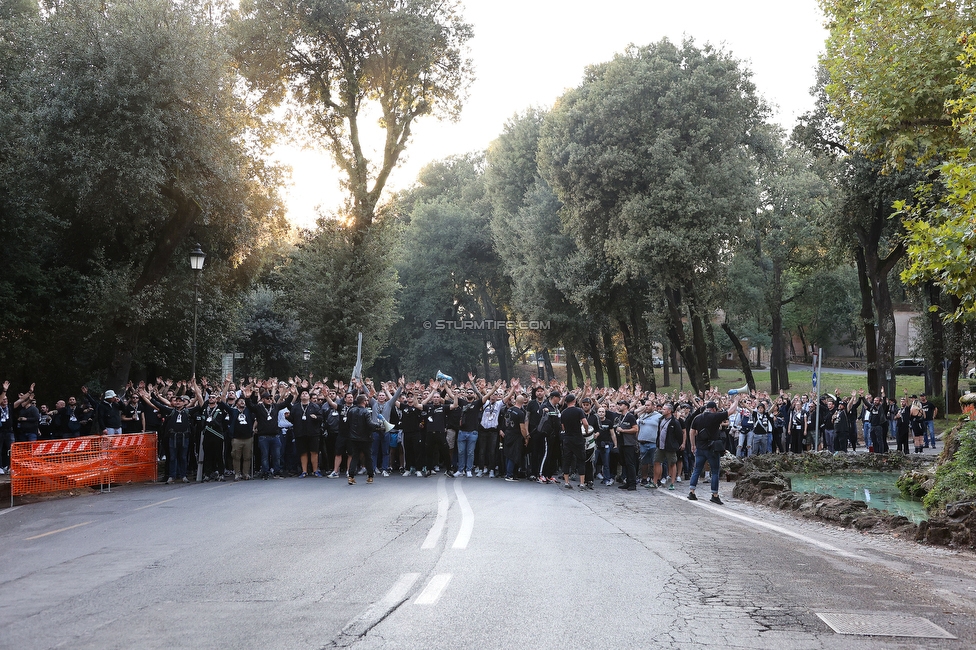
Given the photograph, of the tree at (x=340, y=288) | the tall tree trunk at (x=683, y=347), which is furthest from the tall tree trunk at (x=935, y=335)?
the tree at (x=340, y=288)

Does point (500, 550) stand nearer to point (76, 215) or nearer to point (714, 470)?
point (714, 470)

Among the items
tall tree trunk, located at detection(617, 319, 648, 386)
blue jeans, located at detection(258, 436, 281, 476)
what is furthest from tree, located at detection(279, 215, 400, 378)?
blue jeans, located at detection(258, 436, 281, 476)

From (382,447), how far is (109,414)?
622cm

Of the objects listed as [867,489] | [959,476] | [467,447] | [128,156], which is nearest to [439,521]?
[467,447]

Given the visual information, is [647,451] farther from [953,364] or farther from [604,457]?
[953,364]

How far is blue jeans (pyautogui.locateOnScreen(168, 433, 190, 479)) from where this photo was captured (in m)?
18.3

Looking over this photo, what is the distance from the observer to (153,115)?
72.9ft

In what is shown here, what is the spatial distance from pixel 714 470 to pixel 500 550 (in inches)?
295

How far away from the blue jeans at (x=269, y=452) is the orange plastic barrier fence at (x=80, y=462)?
233cm

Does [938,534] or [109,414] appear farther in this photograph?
[109,414]

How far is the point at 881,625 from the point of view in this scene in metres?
6.02

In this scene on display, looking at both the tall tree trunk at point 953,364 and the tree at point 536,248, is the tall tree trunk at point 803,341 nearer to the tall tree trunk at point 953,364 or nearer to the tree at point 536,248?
the tree at point 536,248

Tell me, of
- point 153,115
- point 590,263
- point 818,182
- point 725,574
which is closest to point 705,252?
point 590,263

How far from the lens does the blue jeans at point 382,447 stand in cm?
1939
